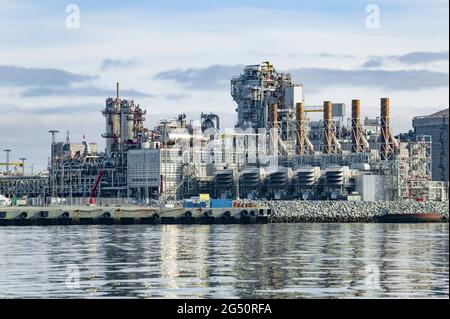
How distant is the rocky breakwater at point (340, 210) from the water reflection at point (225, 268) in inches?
2699

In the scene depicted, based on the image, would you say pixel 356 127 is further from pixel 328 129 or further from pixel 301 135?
pixel 301 135

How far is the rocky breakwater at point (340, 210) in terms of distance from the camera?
161 metres

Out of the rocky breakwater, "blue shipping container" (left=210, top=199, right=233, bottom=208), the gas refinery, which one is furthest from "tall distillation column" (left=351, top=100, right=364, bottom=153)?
"blue shipping container" (left=210, top=199, right=233, bottom=208)

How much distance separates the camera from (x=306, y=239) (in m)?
95.9

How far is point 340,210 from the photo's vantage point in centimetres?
16588

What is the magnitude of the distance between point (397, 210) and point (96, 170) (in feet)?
184

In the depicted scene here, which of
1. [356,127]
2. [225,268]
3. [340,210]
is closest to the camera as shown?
[225,268]

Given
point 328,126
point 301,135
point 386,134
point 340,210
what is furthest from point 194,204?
Result: point 386,134

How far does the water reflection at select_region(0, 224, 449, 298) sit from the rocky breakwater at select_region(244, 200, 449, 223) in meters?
68.6

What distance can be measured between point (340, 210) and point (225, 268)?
10564 centimetres

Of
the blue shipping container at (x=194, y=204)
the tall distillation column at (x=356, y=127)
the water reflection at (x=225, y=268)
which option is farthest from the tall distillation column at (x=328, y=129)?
the water reflection at (x=225, y=268)

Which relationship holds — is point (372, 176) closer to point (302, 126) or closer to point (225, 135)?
point (302, 126)

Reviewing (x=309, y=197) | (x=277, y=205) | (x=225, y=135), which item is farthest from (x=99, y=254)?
(x=225, y=135)

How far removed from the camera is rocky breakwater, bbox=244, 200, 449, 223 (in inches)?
6348
